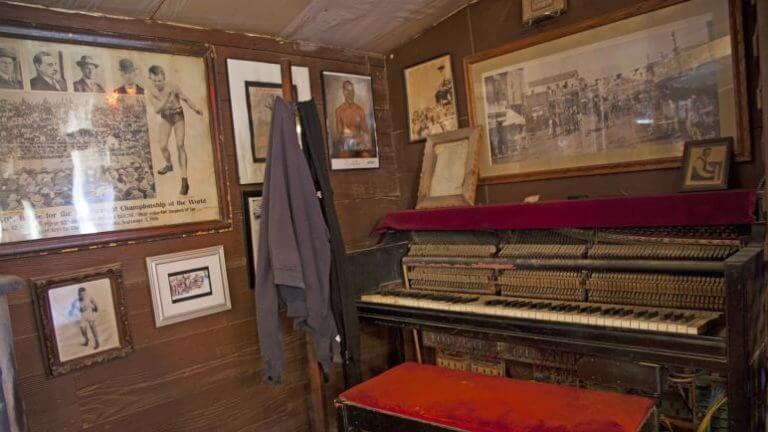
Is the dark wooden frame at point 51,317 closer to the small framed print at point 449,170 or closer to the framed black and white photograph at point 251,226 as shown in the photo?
the framed black and white photograph at point 251,226

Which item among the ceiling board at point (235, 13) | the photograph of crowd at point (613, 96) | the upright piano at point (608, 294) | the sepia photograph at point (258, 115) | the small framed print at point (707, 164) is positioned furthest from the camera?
the sepia photograph at point (258, 115)

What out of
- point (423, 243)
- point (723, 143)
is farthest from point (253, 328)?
point (723, 143)

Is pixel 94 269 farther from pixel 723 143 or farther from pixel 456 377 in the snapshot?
pixel 723 143

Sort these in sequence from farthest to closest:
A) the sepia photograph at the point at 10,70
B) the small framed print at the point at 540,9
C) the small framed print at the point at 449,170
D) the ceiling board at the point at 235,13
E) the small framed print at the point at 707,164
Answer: the small framed print at the point at 449,170, the small framed print at the point at 540,9, the ceiling board at the point at 235,13, the small framed print at the point at 707,164, the sepia photograph at the point at 10,70

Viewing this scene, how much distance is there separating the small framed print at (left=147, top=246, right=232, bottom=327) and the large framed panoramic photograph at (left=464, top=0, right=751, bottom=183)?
156 centimetres

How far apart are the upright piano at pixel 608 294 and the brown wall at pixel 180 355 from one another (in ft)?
2.06

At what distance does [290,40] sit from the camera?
2.96 metres

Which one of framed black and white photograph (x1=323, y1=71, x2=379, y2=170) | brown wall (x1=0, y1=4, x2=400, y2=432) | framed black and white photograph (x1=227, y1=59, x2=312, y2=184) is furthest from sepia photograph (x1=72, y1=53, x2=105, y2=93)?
framed black and white photograph (x1=323, y1=71, x2=379, y2=170)

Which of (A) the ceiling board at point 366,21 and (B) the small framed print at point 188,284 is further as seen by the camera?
(A) the ceiling board at point 366,21

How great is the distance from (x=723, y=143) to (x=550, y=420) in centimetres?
139

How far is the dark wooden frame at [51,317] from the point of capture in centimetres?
206

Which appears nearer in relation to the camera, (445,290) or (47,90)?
(47,90)

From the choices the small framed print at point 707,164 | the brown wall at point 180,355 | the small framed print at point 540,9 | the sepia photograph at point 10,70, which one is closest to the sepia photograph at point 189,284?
the brown wall at point 180,355

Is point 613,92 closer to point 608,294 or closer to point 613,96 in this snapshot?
point 613,96
